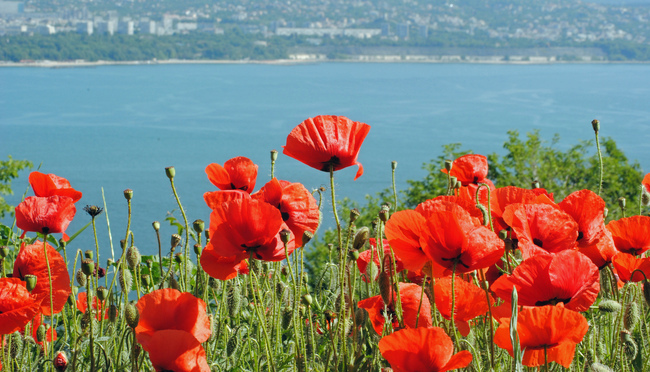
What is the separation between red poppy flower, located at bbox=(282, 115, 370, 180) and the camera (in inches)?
42.6

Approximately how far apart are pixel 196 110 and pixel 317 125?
48995mm

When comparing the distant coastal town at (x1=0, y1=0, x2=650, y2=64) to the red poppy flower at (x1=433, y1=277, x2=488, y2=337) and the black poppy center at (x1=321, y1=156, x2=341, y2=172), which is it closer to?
the black poppy center at (x1=321, y1=156, x2=341, y2=172)

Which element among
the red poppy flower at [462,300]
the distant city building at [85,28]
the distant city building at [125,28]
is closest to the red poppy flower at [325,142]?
the red poppy flower at [462,300]

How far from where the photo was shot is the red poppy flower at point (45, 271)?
1.14m

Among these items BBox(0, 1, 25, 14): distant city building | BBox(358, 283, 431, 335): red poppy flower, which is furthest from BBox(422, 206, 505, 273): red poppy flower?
BBox(0, 1, 25, 14): distant city building

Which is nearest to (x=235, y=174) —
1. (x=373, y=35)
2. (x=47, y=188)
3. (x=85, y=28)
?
(x=47, y=188)

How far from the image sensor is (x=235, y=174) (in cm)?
144

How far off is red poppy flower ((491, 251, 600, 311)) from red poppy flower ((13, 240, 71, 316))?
0.68m

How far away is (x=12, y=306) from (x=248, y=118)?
43585 millimetres

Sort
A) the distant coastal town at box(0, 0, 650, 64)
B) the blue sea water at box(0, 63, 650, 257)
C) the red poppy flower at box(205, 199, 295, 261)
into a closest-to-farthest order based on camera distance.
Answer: the red poppy flower at box(205, 199, 295, 261) → the blue sea water at box(0, 63, 650, 257) → the distant coastal town at box(0, 0, 650, 64)

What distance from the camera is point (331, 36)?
108938 mm

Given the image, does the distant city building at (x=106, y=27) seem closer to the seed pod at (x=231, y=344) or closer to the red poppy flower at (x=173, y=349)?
the seed pod at (x=231, y=344)

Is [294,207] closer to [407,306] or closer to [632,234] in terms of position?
[407,306]

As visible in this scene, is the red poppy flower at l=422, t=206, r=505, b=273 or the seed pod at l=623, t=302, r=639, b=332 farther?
the seed pod at l=623, t=302, r=639, b=332
